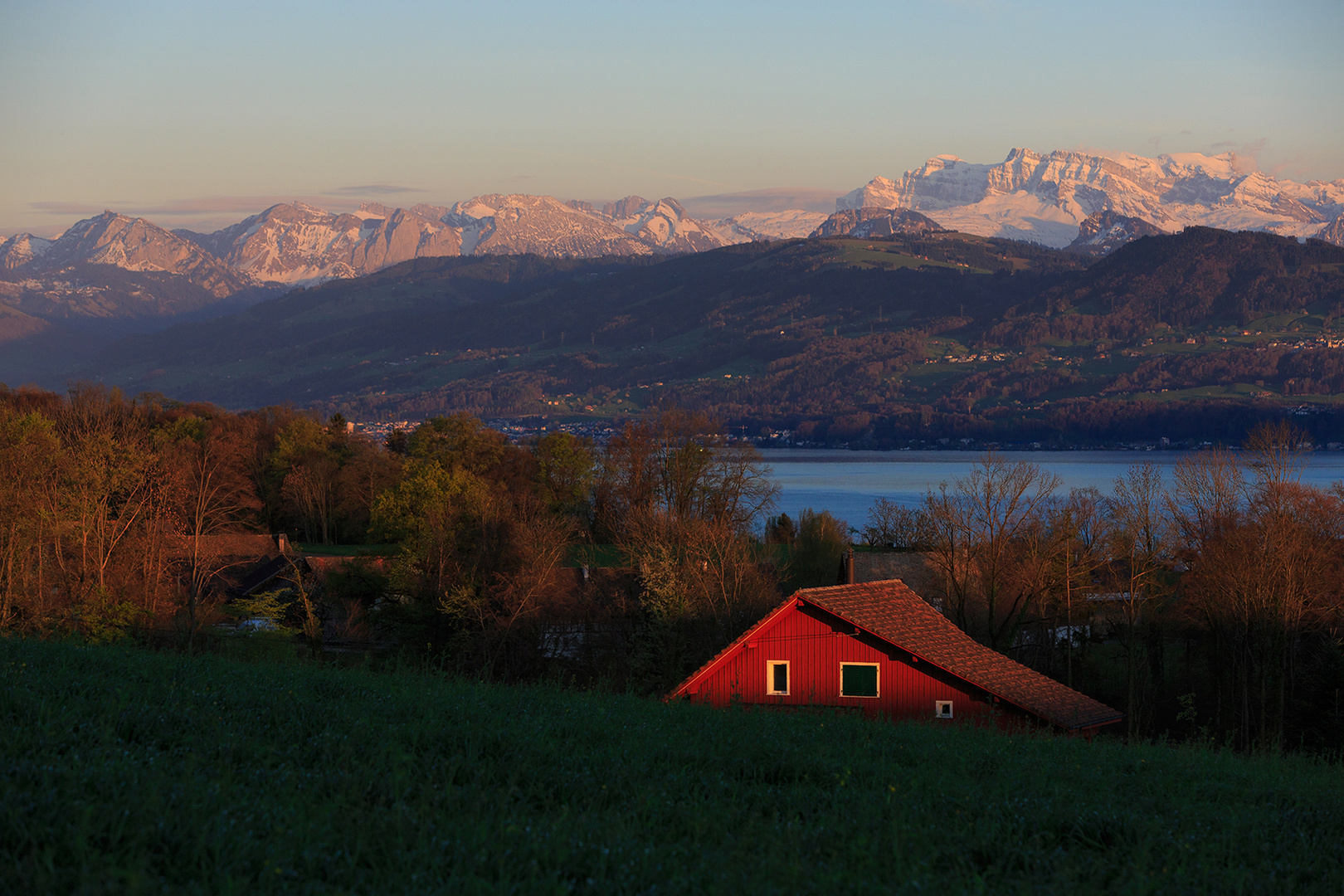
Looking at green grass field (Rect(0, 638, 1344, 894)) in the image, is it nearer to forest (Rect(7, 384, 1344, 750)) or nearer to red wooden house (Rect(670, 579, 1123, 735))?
red wooden house (Rect(670, 579, 1123, 735))

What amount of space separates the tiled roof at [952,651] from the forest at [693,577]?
453 cm

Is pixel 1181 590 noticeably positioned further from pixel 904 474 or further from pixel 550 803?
pixel 904 474

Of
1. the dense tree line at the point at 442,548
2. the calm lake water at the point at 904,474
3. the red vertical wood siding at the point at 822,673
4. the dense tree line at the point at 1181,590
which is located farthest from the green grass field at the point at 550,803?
the calm lake water at the point at 904,474

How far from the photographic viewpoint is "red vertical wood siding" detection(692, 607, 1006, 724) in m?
25.3

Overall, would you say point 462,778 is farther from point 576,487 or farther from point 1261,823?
point 576,487

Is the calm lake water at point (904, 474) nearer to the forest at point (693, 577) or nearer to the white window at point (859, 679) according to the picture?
the forest at point (693, 577)

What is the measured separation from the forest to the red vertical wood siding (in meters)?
6.14

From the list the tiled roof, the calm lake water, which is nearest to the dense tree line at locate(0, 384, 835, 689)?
the tiled roof

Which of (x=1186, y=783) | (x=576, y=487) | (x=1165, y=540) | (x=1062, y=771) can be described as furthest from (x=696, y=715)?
(x=576, y=487)

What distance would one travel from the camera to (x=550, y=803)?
22.9ft

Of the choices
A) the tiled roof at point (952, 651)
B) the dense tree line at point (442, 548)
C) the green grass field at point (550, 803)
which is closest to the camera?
the green grass field at point (550, 803)

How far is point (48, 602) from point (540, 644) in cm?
1737

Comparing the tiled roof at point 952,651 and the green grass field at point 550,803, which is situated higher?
the green grass field at point 550,803

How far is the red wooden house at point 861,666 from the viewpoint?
25062mm
